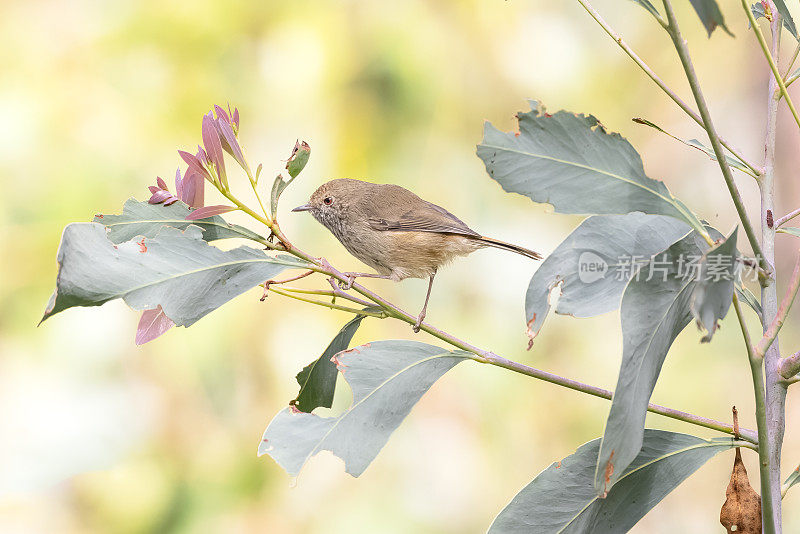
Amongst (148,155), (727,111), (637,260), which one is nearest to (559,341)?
(727,111)

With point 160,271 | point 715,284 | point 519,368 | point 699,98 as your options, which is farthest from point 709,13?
point 160,271

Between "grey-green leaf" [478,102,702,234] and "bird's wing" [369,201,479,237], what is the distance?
0.52m

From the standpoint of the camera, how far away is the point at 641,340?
50 centimetres

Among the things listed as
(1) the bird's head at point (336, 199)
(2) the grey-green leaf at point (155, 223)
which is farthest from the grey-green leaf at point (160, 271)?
(1) the bird's head at point (336, 199)

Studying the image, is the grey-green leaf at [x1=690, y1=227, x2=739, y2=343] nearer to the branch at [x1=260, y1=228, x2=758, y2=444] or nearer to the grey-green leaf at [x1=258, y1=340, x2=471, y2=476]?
the branch at [x1=260, y1=228, x2=758, y2=444]

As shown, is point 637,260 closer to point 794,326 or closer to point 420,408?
point 420,408

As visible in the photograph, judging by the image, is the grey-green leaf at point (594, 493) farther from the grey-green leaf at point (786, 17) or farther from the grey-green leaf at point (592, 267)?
the grey-green leaf at point (786, 17)

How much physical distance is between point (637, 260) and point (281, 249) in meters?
0.29

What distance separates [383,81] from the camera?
1.95m

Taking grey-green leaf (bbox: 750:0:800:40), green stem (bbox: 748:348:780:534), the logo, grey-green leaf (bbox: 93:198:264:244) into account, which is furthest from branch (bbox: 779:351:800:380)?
grey-green leaf (bbox: 93:198:264:244)

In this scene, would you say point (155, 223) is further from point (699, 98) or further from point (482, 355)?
point (699, 98)

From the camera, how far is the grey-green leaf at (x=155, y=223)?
609 millimetres

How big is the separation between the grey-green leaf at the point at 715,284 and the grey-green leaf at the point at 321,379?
0.35m

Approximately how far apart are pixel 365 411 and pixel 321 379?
0.11 m
